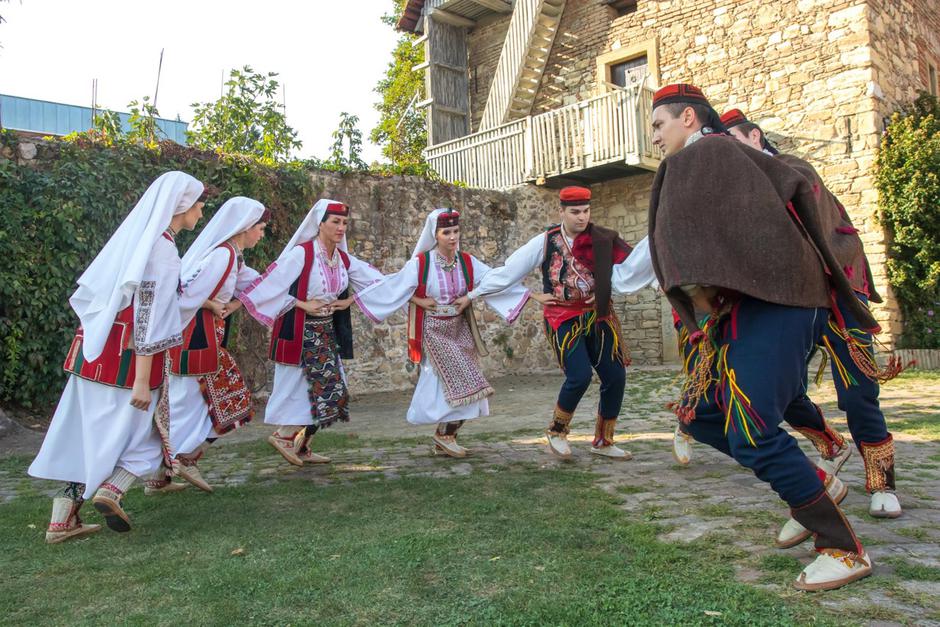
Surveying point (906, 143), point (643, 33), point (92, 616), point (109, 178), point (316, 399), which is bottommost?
point (92, 616)

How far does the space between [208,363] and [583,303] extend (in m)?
2.41

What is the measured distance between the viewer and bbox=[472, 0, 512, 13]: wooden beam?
15.7 metres

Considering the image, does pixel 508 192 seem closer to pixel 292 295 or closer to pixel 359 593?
pixel 292 295

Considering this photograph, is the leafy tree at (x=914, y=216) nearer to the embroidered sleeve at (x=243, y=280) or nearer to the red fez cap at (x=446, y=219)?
the red fez cap at (x=446, y=219)

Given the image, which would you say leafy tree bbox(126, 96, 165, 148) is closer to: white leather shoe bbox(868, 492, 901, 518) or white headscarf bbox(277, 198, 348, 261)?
white headscarf bbox(277, 198, 348, 261)

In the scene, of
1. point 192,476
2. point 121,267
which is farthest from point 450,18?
point 121,267

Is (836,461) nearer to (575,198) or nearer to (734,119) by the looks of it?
(734,119)

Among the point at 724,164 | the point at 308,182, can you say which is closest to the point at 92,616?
the point at 724,164

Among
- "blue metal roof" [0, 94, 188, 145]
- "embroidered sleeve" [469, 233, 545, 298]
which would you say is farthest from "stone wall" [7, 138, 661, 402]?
"blue metal roof" [0, 94, 188, 145]

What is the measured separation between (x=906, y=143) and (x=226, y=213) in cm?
1035

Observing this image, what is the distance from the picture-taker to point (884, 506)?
10.4ft

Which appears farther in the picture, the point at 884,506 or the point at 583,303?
the point at 583,303

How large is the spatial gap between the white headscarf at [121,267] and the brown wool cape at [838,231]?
2816 mm

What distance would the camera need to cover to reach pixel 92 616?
8.13 ft
